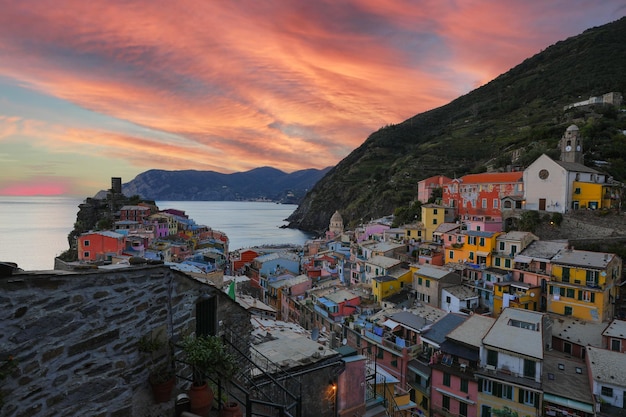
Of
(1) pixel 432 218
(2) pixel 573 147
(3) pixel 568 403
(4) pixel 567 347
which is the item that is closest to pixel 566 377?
(3) pixel 568 403

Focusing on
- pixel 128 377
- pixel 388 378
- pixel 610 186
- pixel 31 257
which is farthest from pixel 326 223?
pixel 128 377

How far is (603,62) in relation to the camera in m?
99.9

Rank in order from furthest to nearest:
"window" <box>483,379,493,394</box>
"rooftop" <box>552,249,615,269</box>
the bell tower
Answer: the bell tower
"rooftop" <box>552,249,615,269</box>
"window" <box>483,379,493,394</box>

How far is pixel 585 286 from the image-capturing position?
90.5 ft

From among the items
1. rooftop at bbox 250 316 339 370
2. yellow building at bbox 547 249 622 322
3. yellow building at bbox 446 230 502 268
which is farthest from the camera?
yellow building at bbox 446 230 502 268

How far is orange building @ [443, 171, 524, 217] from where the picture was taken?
45884 millimetres

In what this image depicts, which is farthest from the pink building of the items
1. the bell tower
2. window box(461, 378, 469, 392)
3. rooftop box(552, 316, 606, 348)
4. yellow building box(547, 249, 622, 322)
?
window box(461, 378, 469, 392)

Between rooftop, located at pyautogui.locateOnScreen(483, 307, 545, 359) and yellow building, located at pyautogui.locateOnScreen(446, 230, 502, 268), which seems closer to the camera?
rooftop, located at pyautogui.locateOnScreen(483, 307, 545, 359)

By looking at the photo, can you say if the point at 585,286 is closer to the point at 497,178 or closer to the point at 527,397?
the point at 527,397

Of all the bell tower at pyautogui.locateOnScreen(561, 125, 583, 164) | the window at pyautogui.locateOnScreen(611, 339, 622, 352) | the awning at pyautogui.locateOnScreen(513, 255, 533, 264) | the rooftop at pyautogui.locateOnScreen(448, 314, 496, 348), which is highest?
the bell tower at pyautogui.locateOnScreen(561, 125, 583, 164)

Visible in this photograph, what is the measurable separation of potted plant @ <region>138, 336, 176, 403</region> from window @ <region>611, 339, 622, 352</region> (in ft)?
96.7

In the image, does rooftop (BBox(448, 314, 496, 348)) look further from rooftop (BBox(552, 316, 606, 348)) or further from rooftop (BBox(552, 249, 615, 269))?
rooftop (BBox(552, 249, 615, 269))

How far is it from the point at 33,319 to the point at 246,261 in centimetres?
5499

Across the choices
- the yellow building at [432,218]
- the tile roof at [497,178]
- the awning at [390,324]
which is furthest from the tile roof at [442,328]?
the tile roof at [497,178]
